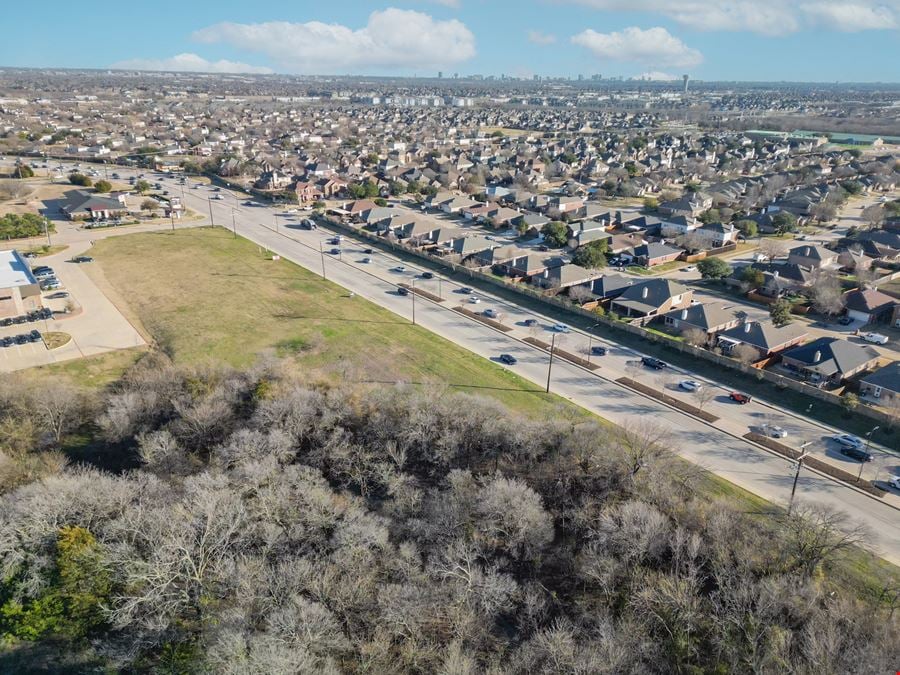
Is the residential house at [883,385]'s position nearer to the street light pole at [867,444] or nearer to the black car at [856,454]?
the street light pole at [867,444]

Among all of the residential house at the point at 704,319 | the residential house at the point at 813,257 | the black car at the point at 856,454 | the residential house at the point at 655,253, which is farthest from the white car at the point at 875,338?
the residential house at the point at 655,253

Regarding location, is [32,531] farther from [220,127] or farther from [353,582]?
[220,127]

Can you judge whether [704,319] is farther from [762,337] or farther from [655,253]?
[655,253]

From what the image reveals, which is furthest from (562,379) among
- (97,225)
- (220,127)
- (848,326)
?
(220,127)

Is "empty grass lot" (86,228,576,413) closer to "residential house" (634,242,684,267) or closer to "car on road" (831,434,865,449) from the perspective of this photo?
"car on road" (831,434,865,449)

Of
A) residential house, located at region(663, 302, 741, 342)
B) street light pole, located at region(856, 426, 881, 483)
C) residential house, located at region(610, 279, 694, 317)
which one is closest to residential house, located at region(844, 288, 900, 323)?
residential house, located at region(663, 302, 741, 342)
